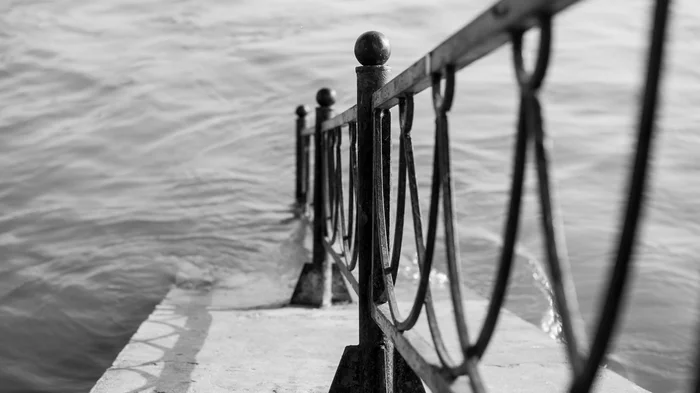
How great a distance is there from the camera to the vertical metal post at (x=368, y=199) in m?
2.18

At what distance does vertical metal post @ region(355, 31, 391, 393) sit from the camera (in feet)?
7.14

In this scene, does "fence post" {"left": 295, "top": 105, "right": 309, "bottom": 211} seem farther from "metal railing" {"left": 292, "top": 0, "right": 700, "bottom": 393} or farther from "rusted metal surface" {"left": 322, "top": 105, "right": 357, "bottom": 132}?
"metal railing" {"left": 292, "top": 0, "right": 700, "bottom": 393}

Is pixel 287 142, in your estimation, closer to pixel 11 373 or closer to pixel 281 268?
pixel 281 268

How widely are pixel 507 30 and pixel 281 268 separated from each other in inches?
197

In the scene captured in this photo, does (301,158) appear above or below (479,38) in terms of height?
below

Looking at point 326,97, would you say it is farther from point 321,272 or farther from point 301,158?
point 301,158

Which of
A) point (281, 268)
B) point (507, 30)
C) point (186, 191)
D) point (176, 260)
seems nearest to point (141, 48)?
point (186, 191)

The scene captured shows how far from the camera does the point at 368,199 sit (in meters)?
2.27

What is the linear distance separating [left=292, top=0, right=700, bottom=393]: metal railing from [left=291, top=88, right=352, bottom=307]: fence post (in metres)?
0.94

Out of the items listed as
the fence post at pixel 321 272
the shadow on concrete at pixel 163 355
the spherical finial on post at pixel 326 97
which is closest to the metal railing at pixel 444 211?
the shadow on concrete at pixel 163 355

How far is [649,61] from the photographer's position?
639 millimetres

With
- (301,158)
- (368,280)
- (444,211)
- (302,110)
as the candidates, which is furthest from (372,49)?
(301,158)

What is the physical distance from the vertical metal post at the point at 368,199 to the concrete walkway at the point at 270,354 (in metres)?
0.44

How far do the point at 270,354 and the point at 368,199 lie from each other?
1.06 meters
